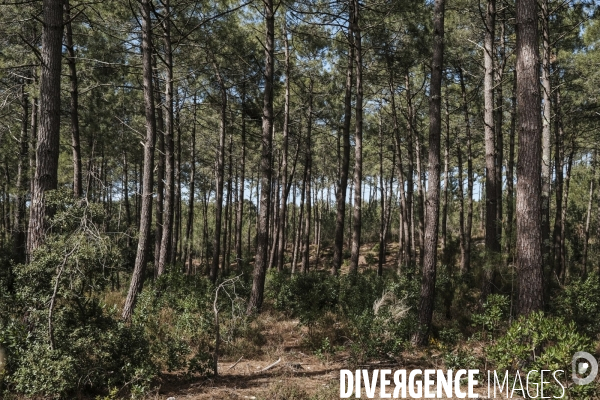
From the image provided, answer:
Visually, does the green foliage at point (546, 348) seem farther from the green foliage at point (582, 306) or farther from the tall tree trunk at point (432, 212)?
the green foliage at point (582, 306)

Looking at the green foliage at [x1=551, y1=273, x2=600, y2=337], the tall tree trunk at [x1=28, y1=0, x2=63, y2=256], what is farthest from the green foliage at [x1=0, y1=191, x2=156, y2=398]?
the green foliage at [x1=551, y1=273, x2=600, y2=337]

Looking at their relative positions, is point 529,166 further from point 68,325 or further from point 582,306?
point 68,325

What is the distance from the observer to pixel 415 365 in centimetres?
634

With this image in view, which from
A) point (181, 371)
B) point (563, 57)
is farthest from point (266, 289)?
point (563, 57)

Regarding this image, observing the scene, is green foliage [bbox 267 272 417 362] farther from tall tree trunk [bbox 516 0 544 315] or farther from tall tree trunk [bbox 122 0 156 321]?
tall tree trunk [bbox 122 0 156 321]

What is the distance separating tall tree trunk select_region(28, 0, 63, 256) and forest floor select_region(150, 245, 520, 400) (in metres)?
3.06

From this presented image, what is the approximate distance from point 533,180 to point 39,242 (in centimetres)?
735

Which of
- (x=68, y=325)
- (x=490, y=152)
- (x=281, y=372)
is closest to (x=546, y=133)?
(x=490, y=152)

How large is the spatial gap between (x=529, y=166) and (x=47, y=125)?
24.4 ft

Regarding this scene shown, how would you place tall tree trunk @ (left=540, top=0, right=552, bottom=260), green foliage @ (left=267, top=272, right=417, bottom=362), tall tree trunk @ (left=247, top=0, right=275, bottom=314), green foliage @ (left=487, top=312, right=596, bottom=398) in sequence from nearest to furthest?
green foliage @ (left=487, top=312, right=596, bottom=398) < green foliage @ (left=267, top=272, right=417, bottom=362) < tall tree trunk @ (left=247, top=0, right=275, bottom=314) < tall tree trunk @ (left=540, top=0, right=552, bottom=260)

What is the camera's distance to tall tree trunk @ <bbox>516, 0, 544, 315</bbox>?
18.0 ft

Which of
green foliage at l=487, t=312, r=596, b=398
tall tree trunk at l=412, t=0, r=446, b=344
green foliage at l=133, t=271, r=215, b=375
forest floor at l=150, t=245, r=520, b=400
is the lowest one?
forest floor at l=150, t=245, r=520, b=400

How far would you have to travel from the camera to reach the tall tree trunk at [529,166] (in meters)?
5.50

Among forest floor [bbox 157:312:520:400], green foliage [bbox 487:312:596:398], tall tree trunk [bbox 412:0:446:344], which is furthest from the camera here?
tall tree trunk [bbox 412:0:446:344]
